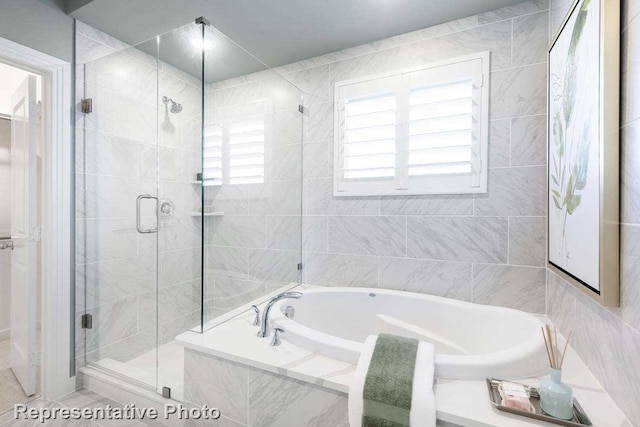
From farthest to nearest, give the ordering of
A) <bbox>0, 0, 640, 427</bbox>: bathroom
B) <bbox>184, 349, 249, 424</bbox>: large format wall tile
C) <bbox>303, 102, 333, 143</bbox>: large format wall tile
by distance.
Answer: <bbox>303, 102, 333, 143</bbox>: large format wall tile < <bbox>0, 0, 640, 427</bbox>: bathroom < <bbox>184, 349, 249, 424</bbox>: large format wall tile

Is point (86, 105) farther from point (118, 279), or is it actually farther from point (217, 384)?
point (217, 384)

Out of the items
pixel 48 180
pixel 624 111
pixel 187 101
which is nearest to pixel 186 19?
pixel 187 101

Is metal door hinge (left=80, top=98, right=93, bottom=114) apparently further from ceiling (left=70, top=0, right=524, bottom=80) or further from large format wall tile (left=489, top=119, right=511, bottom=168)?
large format wall tile (left=489, top=119, right=511, bottom=168)

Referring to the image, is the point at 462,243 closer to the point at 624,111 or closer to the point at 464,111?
the point at 464,111

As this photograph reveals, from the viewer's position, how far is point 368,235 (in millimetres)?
2322

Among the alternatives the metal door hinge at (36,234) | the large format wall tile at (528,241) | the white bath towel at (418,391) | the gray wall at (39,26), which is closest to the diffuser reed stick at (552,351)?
the white bath towel at (418,391)

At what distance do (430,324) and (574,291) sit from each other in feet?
2.73

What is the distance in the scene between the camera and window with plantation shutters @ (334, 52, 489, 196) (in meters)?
1.99

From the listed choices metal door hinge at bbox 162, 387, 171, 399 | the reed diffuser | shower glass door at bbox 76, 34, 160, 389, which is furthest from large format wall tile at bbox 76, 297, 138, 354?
the reed diffuser

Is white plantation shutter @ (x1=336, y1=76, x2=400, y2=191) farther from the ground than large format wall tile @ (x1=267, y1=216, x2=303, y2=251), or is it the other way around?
white plantation shutter @ (x1=336, y1=76, x2=400, y2=191)

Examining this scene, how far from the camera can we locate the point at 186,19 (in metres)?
2.06

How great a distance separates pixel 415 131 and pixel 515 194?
741 millimetres

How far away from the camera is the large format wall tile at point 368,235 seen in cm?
223

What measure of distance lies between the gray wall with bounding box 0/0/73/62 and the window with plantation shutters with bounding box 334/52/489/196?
5.91 feet
